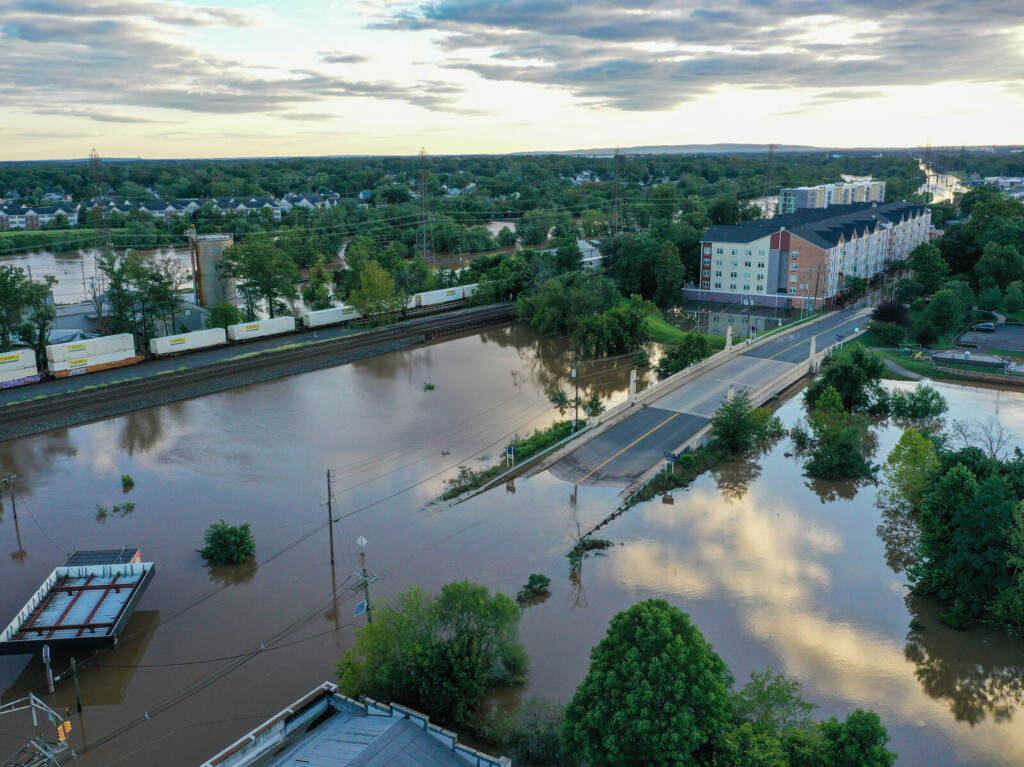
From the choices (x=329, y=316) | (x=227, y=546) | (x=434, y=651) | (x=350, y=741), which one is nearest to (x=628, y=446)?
(x=227, y=546)

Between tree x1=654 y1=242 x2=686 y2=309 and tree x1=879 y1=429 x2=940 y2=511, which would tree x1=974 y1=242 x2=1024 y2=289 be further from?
tree x1=879 y1=429 x2=940 y2=511

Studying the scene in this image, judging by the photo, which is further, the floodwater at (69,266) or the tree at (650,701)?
the floodwater at (69,266)

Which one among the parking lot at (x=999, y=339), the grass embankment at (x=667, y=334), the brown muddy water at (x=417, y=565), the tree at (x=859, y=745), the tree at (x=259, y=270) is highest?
the tree at (x=259, y=270)

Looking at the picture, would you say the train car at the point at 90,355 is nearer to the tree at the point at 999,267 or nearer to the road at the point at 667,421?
the road at the point at 667,421

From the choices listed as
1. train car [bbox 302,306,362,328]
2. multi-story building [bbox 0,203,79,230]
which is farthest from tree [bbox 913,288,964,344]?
multi-story building [bbox 0,203,79,230]

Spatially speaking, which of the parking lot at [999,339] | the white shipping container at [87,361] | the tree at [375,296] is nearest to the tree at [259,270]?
the tree at [375,296]

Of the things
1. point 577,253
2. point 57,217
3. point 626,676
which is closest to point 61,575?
point 626,676
